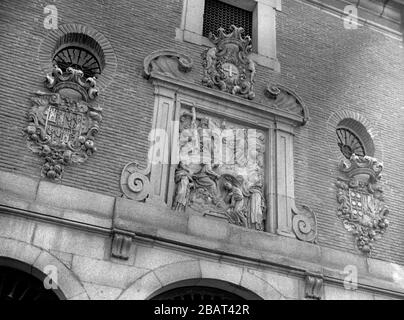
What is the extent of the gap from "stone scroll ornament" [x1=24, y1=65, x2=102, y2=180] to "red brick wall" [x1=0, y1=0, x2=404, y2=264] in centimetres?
14

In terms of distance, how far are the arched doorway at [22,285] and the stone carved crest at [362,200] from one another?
518cm

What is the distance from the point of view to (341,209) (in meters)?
11.1

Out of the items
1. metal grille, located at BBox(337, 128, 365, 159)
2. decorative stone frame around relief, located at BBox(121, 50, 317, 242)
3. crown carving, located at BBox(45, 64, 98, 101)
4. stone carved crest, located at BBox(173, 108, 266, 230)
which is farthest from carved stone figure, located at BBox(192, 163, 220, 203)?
metal grille, located at BBox(337, 128, 365, 159)

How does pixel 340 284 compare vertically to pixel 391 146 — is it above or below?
below

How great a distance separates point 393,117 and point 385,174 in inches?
56.8

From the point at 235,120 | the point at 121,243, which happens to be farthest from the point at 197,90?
the point at 121,243

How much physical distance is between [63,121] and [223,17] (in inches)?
180

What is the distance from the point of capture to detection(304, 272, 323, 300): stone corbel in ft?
32.0

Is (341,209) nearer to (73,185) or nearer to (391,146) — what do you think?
(391,146)

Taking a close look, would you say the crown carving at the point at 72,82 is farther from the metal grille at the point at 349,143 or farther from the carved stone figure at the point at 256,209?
the metal grille at the point at 349,143

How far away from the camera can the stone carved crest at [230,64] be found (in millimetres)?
11312

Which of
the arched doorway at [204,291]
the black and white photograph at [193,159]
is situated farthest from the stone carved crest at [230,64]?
the arched doorway at [204,291]
